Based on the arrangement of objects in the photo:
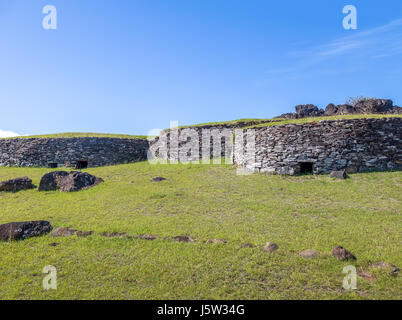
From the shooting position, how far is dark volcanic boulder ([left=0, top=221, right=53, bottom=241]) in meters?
7.95

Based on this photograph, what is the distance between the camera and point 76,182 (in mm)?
14445

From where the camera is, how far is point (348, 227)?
844cm

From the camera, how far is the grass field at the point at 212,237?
214 inches

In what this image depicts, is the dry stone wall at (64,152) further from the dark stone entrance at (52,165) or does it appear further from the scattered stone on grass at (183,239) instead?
the scattered stone on grass at (183,239)

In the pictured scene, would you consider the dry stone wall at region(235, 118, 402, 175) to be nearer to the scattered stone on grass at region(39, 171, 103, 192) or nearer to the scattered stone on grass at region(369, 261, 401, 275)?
the scattered stone on grass at region(369, 261, 401, 275)

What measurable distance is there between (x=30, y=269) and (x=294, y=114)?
25.0 metres

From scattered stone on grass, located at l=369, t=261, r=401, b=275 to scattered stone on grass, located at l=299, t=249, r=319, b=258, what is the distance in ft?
3.95

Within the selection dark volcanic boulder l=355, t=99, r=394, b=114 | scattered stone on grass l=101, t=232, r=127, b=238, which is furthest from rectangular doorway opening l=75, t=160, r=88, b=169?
dark volcanic boulder l=355, t=99, r=394, b=114

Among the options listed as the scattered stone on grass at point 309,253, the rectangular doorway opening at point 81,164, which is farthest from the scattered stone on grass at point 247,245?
the rectangular doorway opening at point 81,164

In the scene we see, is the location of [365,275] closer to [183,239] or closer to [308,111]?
[183,239]

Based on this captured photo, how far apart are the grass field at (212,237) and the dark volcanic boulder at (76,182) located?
66cm

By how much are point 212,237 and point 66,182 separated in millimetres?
10584

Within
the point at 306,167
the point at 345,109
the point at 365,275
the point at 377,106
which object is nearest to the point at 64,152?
the point at 306,167
